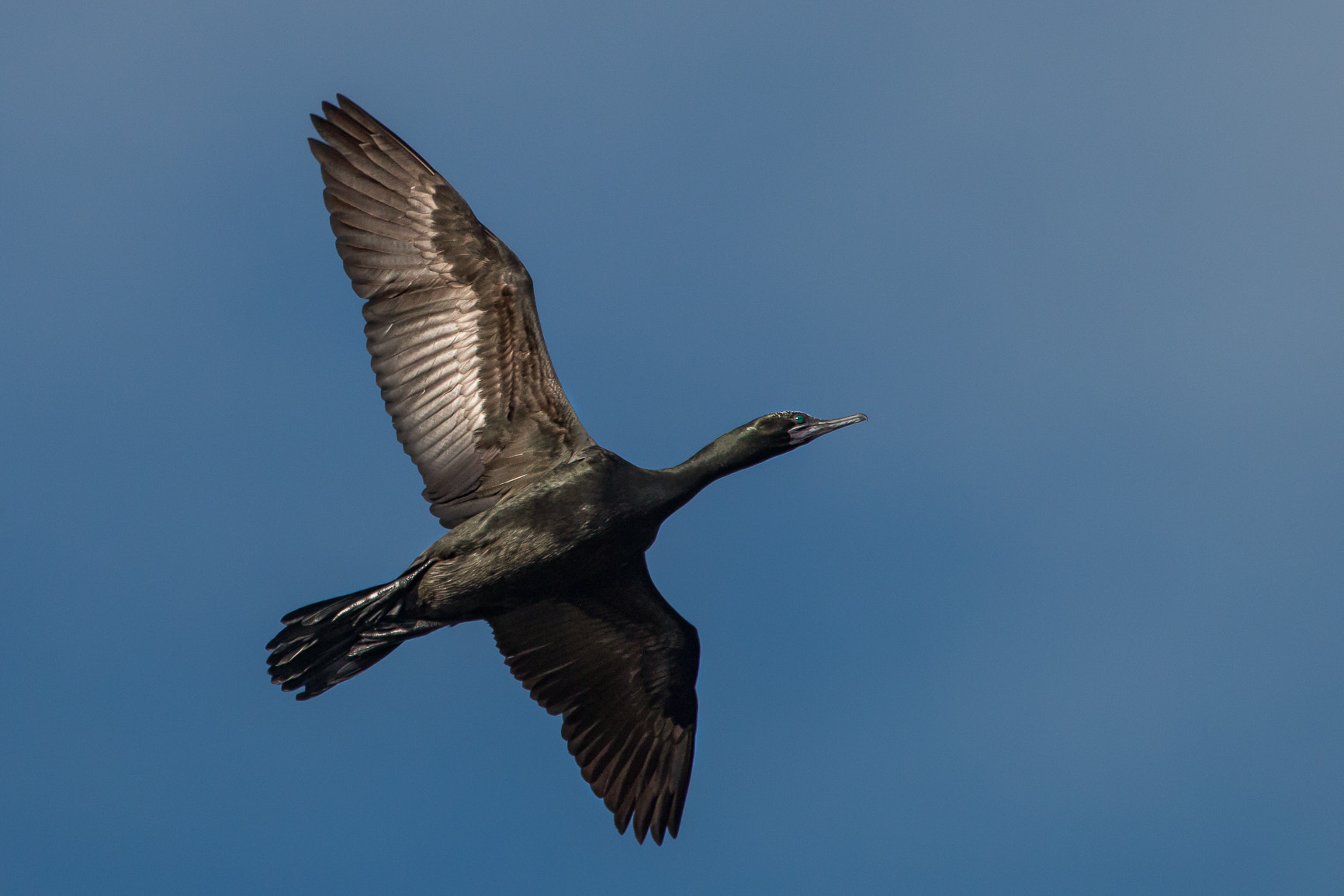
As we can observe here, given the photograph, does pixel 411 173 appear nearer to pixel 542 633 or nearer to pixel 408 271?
pixel 408 271

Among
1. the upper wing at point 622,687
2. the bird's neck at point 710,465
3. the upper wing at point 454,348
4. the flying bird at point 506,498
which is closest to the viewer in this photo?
the flying bird at point 506,498

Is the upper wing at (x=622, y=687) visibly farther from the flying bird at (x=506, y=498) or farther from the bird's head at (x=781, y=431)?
the bird's head at (x=781, y=431)

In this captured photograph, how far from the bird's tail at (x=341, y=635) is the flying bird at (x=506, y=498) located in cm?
1

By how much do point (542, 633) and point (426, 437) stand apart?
5.46 feet

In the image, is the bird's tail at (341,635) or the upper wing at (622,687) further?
the upper wing at (622,687)

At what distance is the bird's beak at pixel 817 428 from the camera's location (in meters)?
10.2

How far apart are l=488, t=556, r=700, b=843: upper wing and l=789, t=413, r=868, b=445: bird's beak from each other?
153 cm

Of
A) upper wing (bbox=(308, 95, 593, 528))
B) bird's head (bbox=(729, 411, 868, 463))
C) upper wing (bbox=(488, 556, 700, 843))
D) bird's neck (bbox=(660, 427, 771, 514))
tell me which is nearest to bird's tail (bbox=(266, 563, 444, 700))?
upper wing (bbox=(308, 95, 593, 528))

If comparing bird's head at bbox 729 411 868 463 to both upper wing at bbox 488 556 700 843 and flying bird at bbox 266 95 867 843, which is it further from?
upper wing at bbox 488 556 700 843

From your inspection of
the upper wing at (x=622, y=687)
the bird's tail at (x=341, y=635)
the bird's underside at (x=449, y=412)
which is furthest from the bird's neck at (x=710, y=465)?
the bird's tail at (x=341, y=635)

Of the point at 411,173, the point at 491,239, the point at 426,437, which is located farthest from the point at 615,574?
the point at 411,173

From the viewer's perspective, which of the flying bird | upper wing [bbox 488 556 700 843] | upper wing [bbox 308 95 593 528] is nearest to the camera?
the flying bird

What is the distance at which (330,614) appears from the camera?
9.73 metres

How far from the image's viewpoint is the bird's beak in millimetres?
10234
